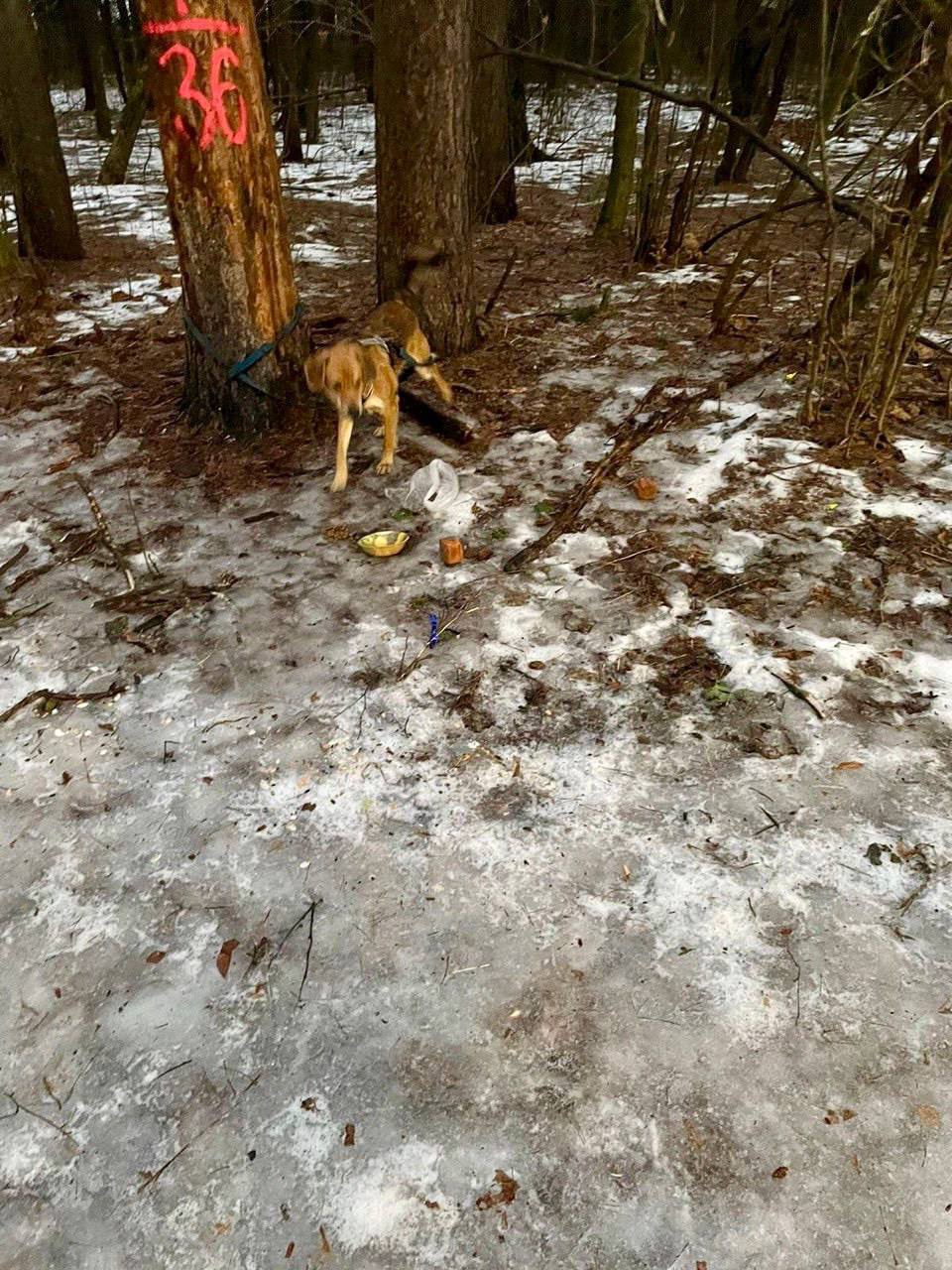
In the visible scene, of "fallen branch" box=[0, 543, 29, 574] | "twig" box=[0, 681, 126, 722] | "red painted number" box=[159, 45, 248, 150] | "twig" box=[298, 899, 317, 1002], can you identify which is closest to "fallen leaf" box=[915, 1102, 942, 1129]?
"twig" box=[298, 899, 317, 1002]

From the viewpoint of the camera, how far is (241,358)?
4.31 m

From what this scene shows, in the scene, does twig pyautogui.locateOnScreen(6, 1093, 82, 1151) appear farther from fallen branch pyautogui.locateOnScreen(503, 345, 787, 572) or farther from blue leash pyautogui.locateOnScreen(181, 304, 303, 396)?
blue leash pyautogui.locateOnScreen(181, 304, 303, 396)

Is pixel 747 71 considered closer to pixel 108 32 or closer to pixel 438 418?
pixel 438 418

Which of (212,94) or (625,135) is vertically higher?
(212,94)

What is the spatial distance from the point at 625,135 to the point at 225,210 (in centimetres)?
515

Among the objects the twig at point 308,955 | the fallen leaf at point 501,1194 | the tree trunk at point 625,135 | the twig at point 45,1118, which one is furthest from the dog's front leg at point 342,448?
the tree trunk at point 625,135

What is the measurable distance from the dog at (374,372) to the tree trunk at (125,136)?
324 inches

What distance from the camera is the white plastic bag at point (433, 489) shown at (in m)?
3.94

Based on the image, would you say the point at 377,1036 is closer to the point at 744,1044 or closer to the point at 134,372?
the point at 744,1044

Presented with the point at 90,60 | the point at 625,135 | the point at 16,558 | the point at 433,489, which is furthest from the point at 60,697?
the point at 90,60

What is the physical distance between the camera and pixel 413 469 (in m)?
4.27

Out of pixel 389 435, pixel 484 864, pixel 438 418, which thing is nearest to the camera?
pixel 484 864

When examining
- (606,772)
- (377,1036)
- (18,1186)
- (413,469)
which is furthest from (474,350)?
(18,1186)

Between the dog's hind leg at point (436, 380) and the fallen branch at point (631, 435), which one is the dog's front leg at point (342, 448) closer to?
the dog's hind leg at point (436, 380)
